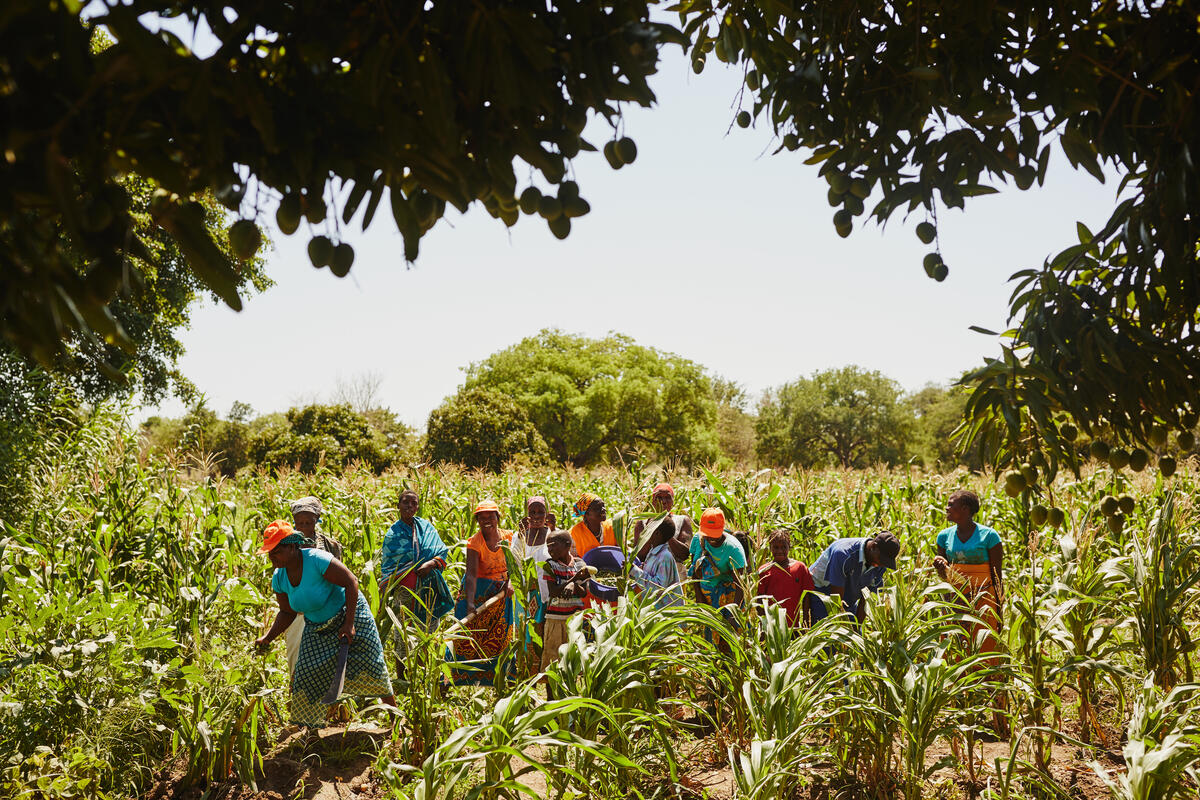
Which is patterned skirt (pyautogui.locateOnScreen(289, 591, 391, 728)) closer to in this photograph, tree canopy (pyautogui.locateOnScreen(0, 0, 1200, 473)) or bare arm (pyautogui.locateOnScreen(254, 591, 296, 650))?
bare arm (pyautogui.locateOnScreen(254, 591, 296, 650))

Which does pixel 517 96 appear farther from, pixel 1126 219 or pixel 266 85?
pixel 1126 219

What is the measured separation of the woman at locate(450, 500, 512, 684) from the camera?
5.29 meters

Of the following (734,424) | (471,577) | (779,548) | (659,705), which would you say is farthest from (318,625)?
(734,424)

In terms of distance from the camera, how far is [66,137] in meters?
1.15

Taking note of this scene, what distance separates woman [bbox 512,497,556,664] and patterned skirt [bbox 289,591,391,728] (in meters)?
0.89

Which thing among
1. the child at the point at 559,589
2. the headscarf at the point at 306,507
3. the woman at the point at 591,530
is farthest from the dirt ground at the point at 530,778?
the woman at the point at 591,530

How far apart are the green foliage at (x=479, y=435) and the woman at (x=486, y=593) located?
17.3 meters

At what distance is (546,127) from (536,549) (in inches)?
163

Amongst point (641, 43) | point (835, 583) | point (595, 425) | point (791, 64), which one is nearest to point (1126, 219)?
point (791, 64)

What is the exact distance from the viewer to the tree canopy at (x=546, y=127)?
1.17m

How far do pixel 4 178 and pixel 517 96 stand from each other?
0.80 meters

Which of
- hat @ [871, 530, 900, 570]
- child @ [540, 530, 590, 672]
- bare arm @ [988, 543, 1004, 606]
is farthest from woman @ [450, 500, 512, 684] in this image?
bare arm @ [988, 543, 1004, 606]

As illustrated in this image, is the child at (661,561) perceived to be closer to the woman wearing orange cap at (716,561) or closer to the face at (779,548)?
the woman wearing orange cap at (716,561)

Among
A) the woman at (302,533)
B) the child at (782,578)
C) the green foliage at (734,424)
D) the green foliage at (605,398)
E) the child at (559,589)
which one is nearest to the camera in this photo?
the woman at (302,533)
